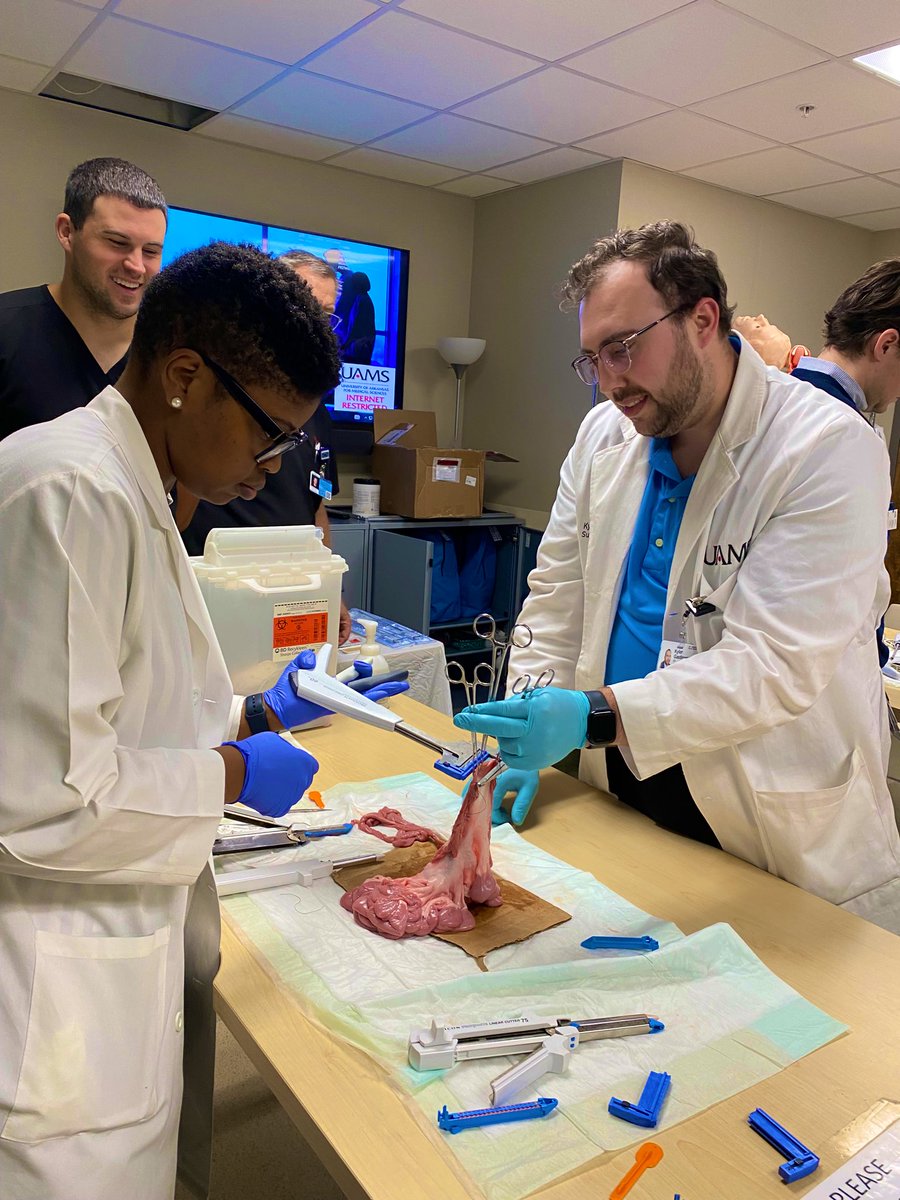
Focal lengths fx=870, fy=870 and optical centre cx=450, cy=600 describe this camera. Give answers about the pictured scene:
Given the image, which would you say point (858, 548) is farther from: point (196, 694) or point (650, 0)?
point (650, 0)

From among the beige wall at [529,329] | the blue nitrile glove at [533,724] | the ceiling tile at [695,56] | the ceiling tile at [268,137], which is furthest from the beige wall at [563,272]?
the blue nitrile glove at [533,724]

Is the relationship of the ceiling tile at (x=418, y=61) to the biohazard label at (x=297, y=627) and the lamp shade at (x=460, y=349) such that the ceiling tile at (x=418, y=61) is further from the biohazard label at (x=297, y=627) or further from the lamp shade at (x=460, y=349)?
the biohazard label at (x=297, y=627)

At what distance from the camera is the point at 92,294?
2.55 m

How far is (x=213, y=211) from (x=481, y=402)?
72.0 inches

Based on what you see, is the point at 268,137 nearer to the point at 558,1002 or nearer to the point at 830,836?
the point at 830,836

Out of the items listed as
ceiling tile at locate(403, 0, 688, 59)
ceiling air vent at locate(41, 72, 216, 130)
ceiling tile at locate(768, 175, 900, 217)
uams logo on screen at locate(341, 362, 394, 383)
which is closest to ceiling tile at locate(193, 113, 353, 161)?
ceiling air vent at locate(41, 72, 216, 130)

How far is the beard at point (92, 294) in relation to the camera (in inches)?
100

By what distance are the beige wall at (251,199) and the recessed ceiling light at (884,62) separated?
2.55m

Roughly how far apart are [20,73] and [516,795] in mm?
3665

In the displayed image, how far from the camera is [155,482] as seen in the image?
0.93 m

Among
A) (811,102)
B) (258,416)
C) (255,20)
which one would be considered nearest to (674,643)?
(258,416)

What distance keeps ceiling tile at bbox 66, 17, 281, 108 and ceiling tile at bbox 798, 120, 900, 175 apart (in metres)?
2.40

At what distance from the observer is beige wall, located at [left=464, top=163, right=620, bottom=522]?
14.9ft

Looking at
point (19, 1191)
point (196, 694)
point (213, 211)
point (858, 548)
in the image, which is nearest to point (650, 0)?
point (858, 548)
